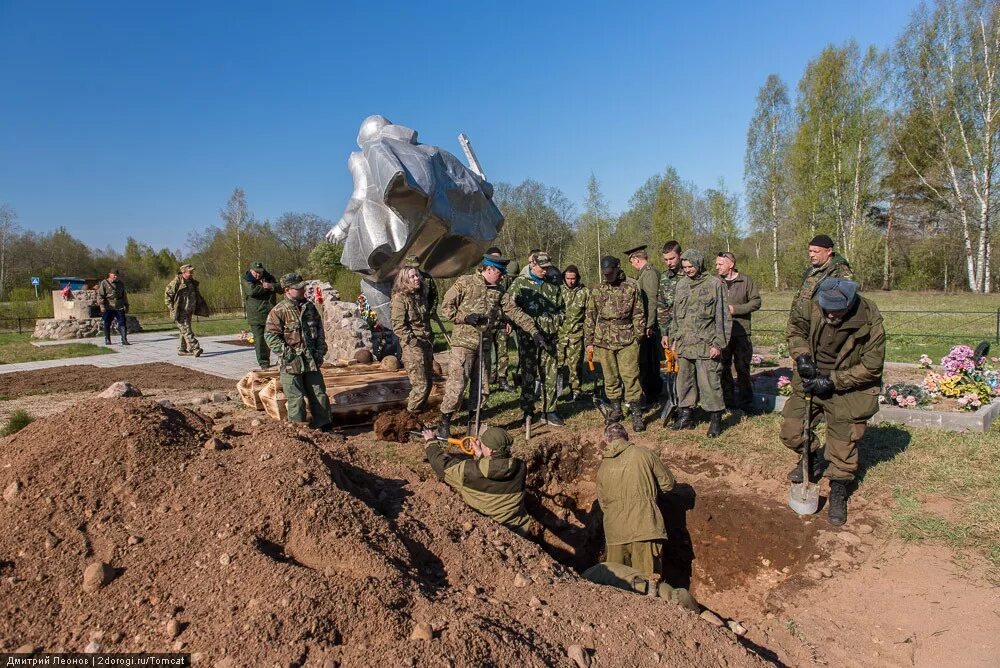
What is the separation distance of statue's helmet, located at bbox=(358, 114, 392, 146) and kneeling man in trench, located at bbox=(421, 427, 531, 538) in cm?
868

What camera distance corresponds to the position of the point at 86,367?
1064 centimetres

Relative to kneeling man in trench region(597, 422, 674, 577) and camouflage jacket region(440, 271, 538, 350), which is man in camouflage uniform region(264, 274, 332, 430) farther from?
kneeling man in trench region(597, 422, 674, 577)

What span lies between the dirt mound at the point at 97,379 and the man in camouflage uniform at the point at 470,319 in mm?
4762

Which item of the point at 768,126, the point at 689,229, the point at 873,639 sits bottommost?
the point at 873,639

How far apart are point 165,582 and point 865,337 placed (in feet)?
15.5

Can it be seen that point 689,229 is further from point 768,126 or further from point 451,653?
point 451,653

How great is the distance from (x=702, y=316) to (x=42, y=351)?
14775 millimetres

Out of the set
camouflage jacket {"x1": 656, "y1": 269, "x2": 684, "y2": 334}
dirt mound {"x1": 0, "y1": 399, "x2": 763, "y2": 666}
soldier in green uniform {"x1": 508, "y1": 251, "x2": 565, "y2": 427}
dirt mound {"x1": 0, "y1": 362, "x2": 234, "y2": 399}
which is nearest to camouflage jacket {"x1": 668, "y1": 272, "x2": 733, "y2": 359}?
camouflage jacket {"x1": 656, "y1": 269, "x2": 684, "y2": 334}

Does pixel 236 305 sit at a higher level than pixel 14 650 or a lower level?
higher

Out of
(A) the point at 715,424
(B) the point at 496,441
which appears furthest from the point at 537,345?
(B) the point at 496,441

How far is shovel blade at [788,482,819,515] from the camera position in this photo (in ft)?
14.6

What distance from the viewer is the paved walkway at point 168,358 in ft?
34.9

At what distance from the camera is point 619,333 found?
621cm

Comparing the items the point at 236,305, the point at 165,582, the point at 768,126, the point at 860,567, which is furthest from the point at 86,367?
the point at 768,126
